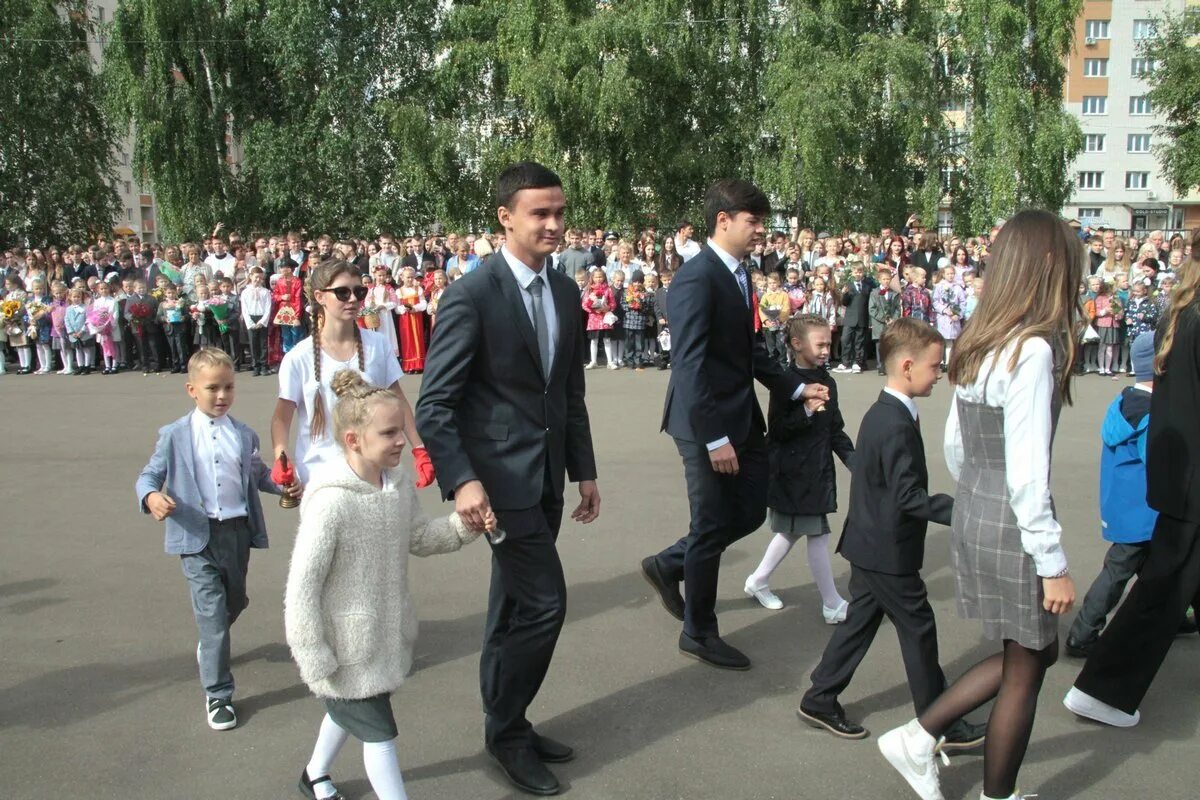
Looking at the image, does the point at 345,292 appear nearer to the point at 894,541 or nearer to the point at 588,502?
the point at 588,502

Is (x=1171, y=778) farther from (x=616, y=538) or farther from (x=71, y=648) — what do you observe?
(x=71, y=648)

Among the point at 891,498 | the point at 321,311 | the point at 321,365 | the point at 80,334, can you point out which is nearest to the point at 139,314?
the point at 80,334

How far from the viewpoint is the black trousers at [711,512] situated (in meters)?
4.31

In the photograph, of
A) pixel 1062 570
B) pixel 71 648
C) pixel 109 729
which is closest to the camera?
pixel 1062 570

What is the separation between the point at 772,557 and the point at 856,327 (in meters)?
10.2

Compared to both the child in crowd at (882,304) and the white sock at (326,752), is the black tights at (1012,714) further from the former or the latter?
the child in crowd at (882,304)

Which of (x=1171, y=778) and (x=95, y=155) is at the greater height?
(x=95, y=155)

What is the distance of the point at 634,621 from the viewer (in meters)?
4.93

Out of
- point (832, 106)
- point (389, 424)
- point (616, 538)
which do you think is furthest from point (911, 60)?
point (389, 424)

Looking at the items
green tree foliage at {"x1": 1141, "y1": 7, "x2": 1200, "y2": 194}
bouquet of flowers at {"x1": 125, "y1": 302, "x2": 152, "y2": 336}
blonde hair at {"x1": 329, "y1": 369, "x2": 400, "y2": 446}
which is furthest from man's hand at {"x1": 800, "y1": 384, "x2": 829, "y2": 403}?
green tree foliage at {"x1": 1141, "y1": 7, "x2": 1200, "y2": 194}

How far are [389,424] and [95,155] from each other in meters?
32.4

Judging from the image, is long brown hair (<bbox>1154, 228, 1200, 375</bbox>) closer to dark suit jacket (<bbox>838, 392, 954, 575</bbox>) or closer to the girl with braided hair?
dark suit jacket (<bbox>838, 392, 954, 575</bbox>)

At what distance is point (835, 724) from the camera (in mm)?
3729

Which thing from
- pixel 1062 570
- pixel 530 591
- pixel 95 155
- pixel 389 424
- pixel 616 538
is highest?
pixel 95 155
